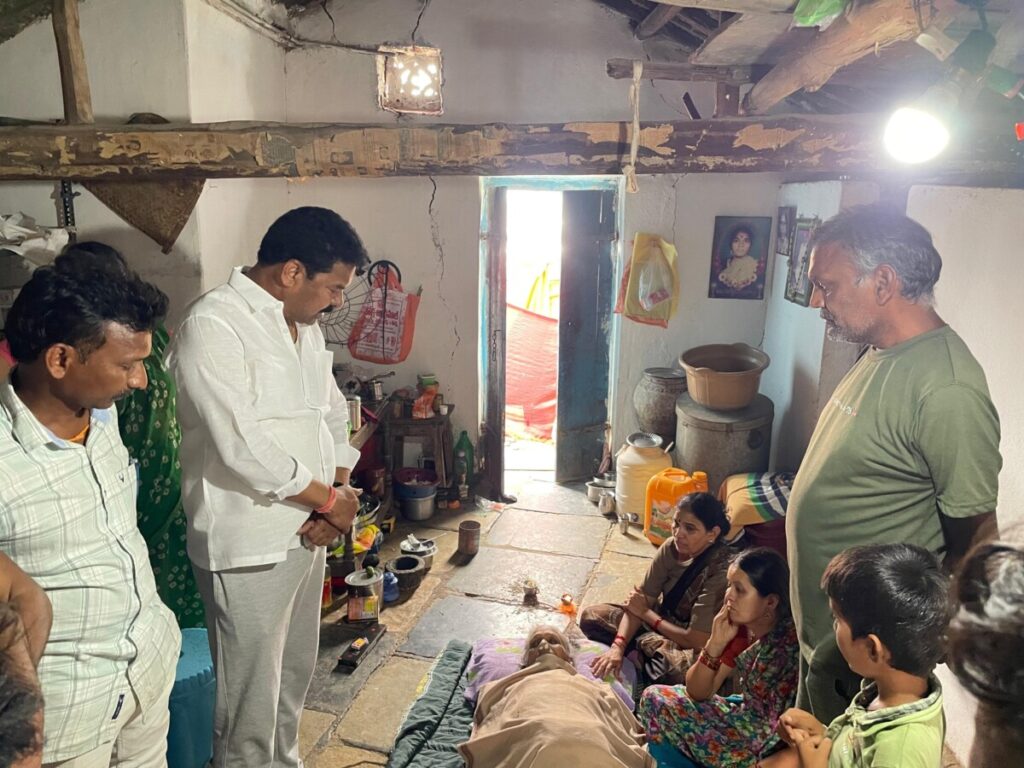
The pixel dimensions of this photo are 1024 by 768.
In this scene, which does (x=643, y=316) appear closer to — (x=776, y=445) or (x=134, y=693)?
(x=776, y=445)

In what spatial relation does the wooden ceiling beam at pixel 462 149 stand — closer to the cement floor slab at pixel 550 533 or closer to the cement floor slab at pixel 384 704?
the cement floor slab at pixel 384 704

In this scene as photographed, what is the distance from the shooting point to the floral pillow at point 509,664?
3112 mm

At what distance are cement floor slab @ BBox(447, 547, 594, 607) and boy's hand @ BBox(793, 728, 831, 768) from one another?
264 cm

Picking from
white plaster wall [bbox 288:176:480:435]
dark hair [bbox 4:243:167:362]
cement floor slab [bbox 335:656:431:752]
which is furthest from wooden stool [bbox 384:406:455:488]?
dark hair [bbox 4:243:167:362]

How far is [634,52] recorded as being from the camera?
5082 mm

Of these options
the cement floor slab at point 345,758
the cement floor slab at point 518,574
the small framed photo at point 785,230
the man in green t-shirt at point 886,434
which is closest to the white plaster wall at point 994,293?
the man in green t-shirt at point 886,434

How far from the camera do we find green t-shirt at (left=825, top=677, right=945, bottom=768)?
4.84ft

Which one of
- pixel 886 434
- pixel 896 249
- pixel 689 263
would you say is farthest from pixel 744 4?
pixel 689 263

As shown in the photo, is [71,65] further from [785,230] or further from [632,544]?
[785,230]

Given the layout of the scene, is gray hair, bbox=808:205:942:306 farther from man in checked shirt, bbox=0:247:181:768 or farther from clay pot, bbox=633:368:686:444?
clay pot, bbox=633:368:686:444

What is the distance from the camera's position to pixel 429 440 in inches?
219

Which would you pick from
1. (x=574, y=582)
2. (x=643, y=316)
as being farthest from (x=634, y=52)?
(x=574, y=582)

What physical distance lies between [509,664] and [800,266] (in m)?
3.13

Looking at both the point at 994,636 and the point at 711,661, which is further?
the point at 711,661
